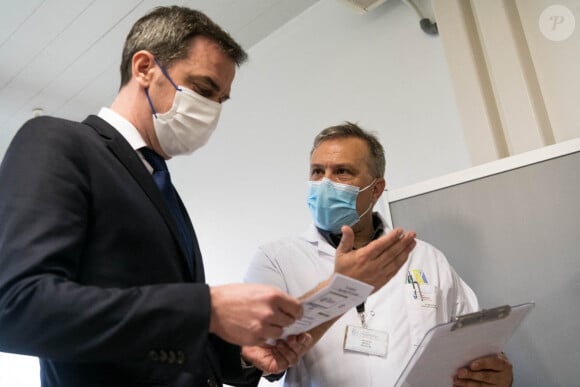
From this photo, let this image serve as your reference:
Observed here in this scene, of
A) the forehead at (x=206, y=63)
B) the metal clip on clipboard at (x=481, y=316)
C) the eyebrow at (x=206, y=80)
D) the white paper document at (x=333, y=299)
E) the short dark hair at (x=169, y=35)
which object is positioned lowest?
the metal clip on clipboard at (x=481, y=316)

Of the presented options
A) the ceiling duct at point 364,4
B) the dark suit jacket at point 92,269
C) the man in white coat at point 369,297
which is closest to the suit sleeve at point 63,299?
the dark suit jacket at point 92,269

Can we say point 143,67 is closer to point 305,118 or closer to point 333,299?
point 333,299

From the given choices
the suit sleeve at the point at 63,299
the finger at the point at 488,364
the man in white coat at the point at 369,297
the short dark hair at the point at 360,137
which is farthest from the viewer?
the short dark hair at the point at 360,137

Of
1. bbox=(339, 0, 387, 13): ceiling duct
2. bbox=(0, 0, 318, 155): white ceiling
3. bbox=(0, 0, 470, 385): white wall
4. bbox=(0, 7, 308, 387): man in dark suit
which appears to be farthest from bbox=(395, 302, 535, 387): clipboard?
bbox=(0, 0, 318, 155): white ceiling

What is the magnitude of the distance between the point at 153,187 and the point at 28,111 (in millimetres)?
3277

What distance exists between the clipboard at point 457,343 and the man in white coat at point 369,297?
7 centimetres

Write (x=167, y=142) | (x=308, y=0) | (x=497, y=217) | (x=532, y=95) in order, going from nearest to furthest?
(x=167, y=142) → (x=497, y=217) → (x=532, y=95) → (x=308, y=0)

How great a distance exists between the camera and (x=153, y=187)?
2.84ft

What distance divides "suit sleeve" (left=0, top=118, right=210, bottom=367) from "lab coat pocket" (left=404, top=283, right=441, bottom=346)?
0.97 metres

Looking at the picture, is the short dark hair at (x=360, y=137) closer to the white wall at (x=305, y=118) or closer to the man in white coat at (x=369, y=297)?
the man in white coat at (x=369, y=297)

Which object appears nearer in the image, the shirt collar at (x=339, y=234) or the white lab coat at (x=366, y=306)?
the white lab coat at (x=366, y=306)

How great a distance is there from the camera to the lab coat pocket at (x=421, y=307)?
148 cm

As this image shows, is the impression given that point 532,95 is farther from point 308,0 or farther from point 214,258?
point 214,258

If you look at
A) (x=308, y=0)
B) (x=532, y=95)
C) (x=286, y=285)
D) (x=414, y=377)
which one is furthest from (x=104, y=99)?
(x=414, y=377)
